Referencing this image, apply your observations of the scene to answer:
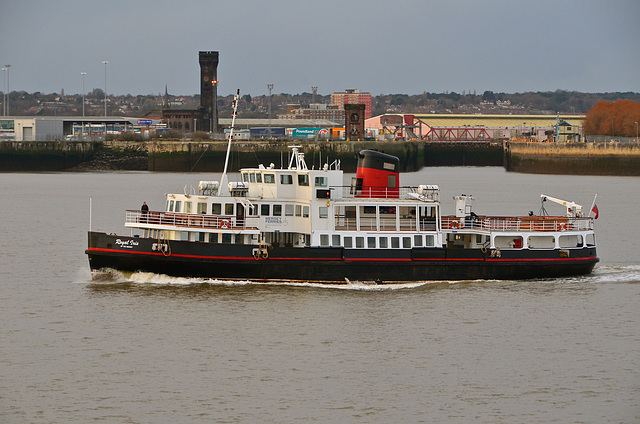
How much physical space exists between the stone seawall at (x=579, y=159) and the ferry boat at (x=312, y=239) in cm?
7707

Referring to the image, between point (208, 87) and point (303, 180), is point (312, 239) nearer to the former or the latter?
point (303, 180)

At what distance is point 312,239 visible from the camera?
1380 inches

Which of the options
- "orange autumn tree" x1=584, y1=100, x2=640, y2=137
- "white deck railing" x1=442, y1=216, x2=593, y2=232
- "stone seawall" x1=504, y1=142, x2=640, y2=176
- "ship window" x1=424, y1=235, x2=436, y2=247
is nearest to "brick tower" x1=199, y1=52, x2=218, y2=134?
"stone seawall" x1=504, y1=142, x2=640, y2=176

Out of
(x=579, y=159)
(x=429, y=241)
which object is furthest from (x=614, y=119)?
(x=429, y=241)

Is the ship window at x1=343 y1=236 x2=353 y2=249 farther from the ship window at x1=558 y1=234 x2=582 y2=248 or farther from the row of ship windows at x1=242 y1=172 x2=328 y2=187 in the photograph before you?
the ship window at x1=558 y1=234 x2=582 y2=248

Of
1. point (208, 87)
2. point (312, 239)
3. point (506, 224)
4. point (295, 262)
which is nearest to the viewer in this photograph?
point (295, 262)

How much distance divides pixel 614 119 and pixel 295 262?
117171 millimetres

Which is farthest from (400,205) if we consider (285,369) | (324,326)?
(285,369)

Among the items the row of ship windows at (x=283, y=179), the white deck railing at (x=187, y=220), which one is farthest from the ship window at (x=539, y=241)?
the white deck railing at (x=187, y=220)

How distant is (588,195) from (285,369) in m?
56.2

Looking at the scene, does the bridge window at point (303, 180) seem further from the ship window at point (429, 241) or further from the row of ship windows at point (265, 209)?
the ship window at point (429, 241)

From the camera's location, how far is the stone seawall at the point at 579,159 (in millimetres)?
110312

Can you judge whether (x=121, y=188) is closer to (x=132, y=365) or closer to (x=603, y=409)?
(x=132, y=365)

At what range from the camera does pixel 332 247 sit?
3494 centimetres
